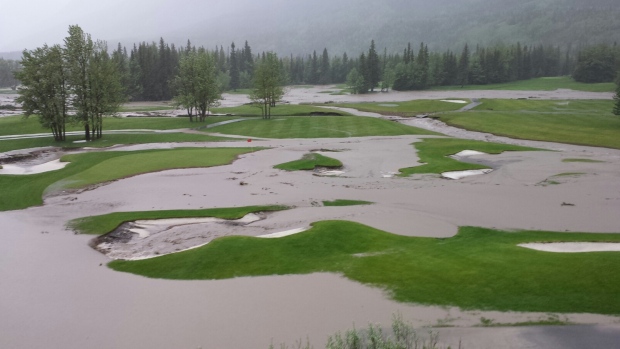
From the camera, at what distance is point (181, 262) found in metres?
19.0

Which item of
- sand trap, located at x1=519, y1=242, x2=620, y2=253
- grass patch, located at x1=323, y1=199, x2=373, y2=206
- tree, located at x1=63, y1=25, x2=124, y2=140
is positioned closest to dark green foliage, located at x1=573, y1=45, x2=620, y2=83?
tree, located at x1=63, y1=25, x2=124, y2=140

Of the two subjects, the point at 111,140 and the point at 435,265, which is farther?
the point at 111,140

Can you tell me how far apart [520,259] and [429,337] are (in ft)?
22.7

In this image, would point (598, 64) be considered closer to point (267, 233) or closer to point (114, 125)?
point (114, 125)

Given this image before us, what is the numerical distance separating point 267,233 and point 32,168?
106ft

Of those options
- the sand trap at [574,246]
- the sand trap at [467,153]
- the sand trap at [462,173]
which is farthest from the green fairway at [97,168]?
the sand trap at [574,246]

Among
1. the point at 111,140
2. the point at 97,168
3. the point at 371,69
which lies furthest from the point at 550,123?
the point at 371,69

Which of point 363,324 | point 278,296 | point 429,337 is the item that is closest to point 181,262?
point 278,296

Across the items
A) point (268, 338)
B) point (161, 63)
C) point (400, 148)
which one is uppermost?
point (161, 63)

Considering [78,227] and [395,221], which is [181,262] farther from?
[395,221]

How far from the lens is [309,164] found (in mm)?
41156

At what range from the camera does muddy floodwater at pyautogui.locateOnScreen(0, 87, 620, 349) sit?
1330 centimetres

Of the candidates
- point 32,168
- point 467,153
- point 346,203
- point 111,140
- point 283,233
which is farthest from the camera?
point 111,140

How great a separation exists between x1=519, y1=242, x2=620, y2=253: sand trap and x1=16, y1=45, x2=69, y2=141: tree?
5782cm
